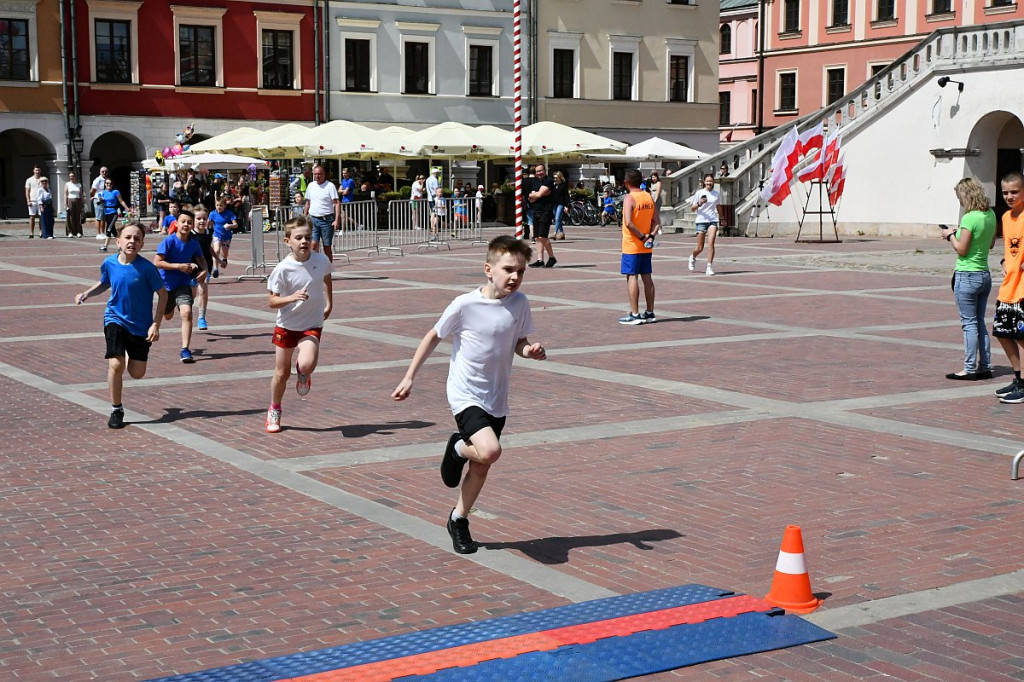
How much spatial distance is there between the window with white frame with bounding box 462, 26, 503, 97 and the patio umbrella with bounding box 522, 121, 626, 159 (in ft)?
36.5

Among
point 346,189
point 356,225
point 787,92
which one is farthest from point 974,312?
point 787,92

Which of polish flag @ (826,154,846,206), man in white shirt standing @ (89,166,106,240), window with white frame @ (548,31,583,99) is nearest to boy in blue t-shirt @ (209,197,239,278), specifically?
man in white shirt standing @ (89,166,106,240)

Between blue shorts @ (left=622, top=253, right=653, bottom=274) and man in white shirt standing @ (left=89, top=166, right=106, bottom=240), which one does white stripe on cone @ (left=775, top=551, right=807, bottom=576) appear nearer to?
blue shorts @ (left=622, top=253, right=653, bottom=274)

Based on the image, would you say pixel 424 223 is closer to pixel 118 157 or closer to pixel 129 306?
pixel 129 306

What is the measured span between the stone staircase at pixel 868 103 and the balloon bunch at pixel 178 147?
50.1 ft

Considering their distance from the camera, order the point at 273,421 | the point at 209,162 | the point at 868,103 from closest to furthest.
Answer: the point at 273,421
the point at 868,103
the point at 209,162

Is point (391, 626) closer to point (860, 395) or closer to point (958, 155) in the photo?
point (860, 395)

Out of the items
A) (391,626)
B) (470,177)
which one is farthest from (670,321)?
(470,177)

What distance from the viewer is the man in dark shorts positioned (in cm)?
2478

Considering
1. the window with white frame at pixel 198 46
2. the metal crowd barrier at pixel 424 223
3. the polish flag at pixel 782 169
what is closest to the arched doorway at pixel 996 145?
the polish flag at pixel 782 169

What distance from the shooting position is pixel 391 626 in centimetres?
533

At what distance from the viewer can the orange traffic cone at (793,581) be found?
213 inches

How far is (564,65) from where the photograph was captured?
50.2 metres

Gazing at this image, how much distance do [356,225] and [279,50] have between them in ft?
65.6
